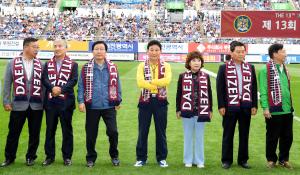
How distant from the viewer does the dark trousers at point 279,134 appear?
7.38 metres

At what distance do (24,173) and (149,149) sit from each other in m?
2.61

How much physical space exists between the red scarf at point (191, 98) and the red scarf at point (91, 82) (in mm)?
1025

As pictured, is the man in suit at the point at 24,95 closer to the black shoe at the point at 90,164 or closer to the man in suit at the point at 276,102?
the black shoe at the point at 90,164

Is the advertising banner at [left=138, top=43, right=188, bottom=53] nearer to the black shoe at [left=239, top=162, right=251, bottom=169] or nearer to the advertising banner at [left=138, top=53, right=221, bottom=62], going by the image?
the advertising banner at [left=138, top=53, right=221, bottom=62]

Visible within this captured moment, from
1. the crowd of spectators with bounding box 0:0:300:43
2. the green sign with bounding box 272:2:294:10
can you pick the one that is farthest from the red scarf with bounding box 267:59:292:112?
the green sign with bounding box 272:2:294:10

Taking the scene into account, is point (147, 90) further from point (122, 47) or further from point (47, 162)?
point (122, 47)

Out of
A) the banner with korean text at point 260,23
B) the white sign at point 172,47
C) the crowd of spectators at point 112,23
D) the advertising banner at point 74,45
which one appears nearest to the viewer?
the banner with korean text at point 260,23

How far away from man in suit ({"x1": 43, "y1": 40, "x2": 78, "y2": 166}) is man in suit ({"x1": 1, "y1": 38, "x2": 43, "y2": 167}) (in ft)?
0.51

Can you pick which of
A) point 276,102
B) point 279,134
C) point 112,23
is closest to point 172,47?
point 112,23

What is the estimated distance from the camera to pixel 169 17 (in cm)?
5144

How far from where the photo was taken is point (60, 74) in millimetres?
7316

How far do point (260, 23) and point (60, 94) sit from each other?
61.9 ft

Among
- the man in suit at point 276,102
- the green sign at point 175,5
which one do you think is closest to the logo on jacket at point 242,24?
the man in suit at point 276,102

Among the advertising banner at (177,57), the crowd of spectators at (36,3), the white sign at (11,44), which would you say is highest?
the crowd of spectators at (36,3)
